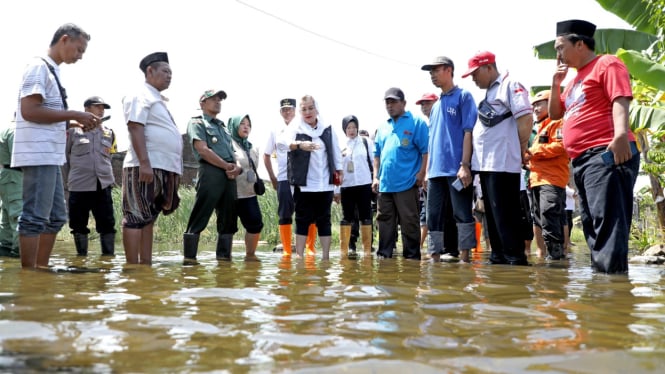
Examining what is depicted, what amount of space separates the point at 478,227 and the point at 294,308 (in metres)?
6.48

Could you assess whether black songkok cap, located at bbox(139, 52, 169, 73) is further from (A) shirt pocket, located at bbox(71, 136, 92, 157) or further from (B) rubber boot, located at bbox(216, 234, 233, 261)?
(A) shirt pocket, located at bbox(71, 136, 92, 157)

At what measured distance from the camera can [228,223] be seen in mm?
6555

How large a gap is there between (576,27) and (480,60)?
1007 mm

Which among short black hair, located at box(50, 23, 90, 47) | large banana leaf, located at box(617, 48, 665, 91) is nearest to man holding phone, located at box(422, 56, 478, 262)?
short black hair, located at box(50, 23, 90, 47)

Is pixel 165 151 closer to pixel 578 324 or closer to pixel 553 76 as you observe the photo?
pixel 553 76

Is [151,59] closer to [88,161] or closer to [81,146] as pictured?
[88,161]

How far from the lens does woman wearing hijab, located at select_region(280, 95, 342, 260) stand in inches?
258

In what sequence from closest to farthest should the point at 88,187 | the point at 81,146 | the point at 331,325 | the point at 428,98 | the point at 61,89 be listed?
the point at 331,325, the point at 61,89, the point at 88,187, the point at 81,146, the point at 428,98

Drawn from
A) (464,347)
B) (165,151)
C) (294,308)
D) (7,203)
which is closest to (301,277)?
(294,308)

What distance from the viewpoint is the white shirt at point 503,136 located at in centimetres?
525

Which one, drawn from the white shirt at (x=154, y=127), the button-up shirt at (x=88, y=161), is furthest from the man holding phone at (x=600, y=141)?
the button-up shirt at (x=88, y=161)

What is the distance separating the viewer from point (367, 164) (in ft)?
27.8

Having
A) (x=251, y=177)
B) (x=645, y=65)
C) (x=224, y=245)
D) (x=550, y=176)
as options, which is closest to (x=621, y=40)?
(x=645, y=65)

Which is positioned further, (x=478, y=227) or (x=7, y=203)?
(x=478, y=227)
